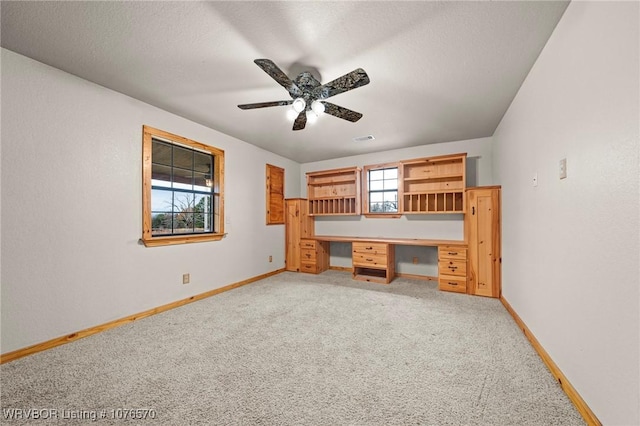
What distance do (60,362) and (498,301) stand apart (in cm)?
479

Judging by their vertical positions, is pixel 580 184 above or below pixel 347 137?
below

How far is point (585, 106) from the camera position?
1391mm

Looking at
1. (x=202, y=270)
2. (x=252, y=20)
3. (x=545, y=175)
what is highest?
(x=252, y=20)

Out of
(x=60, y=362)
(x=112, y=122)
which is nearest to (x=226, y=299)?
(x=60, y=362)

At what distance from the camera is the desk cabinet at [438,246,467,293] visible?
3.72m

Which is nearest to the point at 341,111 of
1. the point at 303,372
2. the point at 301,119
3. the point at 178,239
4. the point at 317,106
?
the point at 317,106

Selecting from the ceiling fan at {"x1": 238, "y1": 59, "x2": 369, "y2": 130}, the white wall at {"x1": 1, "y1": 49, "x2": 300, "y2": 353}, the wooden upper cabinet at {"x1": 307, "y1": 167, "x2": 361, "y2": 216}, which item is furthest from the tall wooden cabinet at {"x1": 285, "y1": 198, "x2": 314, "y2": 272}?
the ceiling fan at {"x1": 238, "y1": 59, "x2": 369, "y2": 130}

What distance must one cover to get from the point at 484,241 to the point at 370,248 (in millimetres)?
1784

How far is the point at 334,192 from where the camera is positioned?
555 cm

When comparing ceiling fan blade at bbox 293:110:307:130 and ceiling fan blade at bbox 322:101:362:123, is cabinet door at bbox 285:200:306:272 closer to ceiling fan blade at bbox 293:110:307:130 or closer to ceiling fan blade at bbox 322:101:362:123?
ceiling fan blade at bbox 293:110:307:130

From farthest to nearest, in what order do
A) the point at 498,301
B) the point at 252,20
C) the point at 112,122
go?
the point at 498,301
the point at 112,122
the point at 252,20

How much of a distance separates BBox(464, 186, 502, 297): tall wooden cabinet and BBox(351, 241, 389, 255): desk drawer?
4.33 feet

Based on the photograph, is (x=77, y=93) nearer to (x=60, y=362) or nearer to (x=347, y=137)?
(x=60, y=362)

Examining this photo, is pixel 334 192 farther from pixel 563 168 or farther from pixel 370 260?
pixel 563 168
